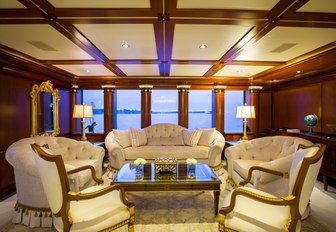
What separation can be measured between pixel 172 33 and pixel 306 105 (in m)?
4.44

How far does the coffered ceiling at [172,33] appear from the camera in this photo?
205 centimetres

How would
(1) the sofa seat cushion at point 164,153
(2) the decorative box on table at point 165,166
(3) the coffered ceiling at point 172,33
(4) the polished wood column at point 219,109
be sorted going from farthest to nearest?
(4) the polished wood column at point 219,109 → (1) the sofa seat cushion at point 164,153 → (2) the decorative box on table at point 165,166 → (3) the coffered ceiling at point 172,33

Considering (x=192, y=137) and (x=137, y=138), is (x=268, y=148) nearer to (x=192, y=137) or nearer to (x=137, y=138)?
(x=192, y=137)

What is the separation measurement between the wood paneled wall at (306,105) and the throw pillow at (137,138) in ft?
13.5

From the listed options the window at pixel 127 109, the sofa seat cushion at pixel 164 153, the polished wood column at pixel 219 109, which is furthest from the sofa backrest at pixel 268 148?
the window at pixel 127 109

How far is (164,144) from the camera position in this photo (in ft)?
17.0

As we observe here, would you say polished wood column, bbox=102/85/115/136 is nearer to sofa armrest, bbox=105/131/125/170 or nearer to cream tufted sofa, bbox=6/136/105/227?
sofa armrest, bbox=105/131/125/170

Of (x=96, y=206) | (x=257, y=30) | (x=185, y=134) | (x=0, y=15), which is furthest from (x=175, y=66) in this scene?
(x=96, y=206)

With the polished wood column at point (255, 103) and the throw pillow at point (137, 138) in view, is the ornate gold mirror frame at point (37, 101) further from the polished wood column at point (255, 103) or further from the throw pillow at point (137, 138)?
the polished wood column at point (255, 103)

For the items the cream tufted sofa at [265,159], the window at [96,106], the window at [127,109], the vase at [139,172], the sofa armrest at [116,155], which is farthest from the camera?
the window at [127,109]

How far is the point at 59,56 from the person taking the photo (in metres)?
3.73

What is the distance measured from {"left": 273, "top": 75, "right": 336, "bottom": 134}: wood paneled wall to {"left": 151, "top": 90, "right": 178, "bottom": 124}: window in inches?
124

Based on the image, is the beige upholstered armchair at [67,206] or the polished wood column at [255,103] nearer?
the beige upholstered armchair at [67,206]

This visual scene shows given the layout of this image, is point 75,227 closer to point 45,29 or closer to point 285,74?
point 45,29
